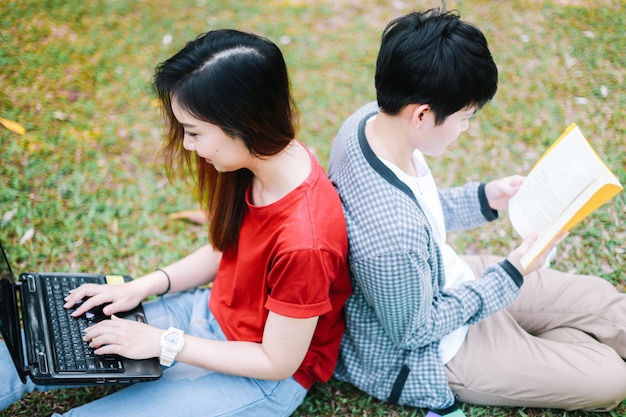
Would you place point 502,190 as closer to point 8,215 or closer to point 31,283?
point 31,283

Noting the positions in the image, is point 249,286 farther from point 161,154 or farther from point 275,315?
point 161,154

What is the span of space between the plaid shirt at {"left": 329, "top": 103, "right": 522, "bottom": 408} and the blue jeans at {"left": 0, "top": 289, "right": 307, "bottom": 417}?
34 centimetres

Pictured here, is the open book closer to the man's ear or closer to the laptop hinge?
the man's ear

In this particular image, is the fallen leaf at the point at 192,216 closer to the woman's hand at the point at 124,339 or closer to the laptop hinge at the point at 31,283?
the laptop hinge at the point at 31,283

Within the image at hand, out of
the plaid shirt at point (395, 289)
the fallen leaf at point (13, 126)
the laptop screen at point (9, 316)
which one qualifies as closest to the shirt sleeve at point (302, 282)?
the plaid shirt at point (395, 289)

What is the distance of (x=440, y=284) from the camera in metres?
2.15

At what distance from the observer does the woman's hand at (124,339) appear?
189 cm

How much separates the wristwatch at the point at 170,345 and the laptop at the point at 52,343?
0.20 ft

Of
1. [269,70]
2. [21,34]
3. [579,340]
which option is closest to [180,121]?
[269,70]

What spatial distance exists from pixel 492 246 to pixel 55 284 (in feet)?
7.48

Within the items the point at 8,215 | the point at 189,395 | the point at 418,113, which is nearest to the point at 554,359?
the point at 418,113

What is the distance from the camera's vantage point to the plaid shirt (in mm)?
1810

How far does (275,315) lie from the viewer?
1830 millimetres

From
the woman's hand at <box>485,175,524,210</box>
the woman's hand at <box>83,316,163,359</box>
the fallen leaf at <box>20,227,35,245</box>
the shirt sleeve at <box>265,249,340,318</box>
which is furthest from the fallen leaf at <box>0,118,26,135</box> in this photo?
the woman's hand at <box>485,175,524,210</box>
